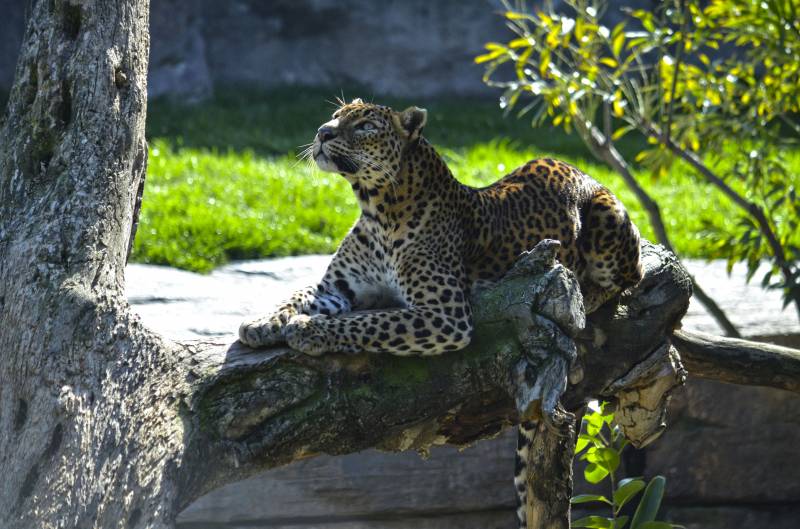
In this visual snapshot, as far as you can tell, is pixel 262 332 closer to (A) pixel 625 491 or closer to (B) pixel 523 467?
(B) pixel 523 467

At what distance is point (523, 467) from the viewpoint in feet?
18.8

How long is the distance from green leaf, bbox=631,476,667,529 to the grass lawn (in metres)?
2.33

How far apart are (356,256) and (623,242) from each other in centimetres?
131

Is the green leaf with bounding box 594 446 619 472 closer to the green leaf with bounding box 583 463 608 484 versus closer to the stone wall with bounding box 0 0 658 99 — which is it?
the green leaf with bounding box 583 463 608 484

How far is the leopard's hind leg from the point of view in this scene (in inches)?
224

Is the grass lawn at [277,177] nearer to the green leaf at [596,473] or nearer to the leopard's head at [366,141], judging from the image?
the green leaf at [596,473]

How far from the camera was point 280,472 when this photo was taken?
6883 mm

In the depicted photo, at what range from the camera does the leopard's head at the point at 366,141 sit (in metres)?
5.14

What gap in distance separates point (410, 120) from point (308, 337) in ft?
4.00

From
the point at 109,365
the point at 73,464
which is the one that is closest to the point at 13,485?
the point at 73,464

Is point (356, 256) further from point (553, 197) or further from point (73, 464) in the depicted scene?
point (73, 464)

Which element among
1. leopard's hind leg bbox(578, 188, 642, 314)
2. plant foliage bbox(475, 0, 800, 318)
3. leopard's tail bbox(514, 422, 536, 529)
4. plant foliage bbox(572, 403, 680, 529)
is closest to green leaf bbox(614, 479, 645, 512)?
plant foliage bbox(572, 403, 680, 529)

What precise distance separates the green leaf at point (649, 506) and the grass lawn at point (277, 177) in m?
2.33

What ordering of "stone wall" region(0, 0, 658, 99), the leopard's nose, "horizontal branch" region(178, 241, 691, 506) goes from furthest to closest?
"stone wall" region(0, 0, 658, 99)
the leopard's nose
"horizontal branch" region(178, 241, 691, 506)
